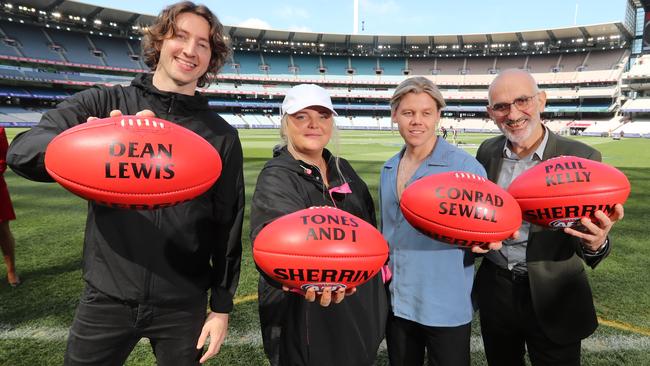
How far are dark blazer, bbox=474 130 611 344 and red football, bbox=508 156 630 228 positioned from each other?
0.55ft

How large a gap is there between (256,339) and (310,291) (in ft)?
5.95

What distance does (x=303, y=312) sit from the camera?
1.73 m

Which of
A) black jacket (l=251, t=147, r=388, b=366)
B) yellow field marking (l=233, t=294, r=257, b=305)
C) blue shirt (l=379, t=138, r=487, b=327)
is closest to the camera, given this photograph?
black jacket (l=251, t=147, r=388, b=366)

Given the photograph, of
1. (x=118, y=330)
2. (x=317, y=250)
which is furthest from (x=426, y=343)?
(x=118, y=330)

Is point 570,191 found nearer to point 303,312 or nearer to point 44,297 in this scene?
point 303,312

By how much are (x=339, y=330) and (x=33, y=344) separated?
284 centimetres

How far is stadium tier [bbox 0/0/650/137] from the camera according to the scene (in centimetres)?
4359

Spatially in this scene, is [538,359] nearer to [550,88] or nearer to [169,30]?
[169,30]

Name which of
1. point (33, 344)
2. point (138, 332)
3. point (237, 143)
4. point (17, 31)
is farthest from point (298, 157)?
point (17, 31)

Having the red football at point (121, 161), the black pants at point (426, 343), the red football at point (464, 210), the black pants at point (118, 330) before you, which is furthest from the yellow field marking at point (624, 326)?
the red football at point (121, 161)

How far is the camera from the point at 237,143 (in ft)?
6.69

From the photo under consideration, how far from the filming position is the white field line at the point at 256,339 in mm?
2951

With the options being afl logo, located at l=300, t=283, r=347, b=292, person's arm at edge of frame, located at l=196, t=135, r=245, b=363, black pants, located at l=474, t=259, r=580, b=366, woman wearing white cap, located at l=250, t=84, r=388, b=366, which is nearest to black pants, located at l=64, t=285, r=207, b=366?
person's arm at edge of frame, located at l=196, t=135, r=245, b=363

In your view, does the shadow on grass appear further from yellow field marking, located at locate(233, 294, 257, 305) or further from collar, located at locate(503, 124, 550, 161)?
collar, located at locate(503, 124, 550, 161)
